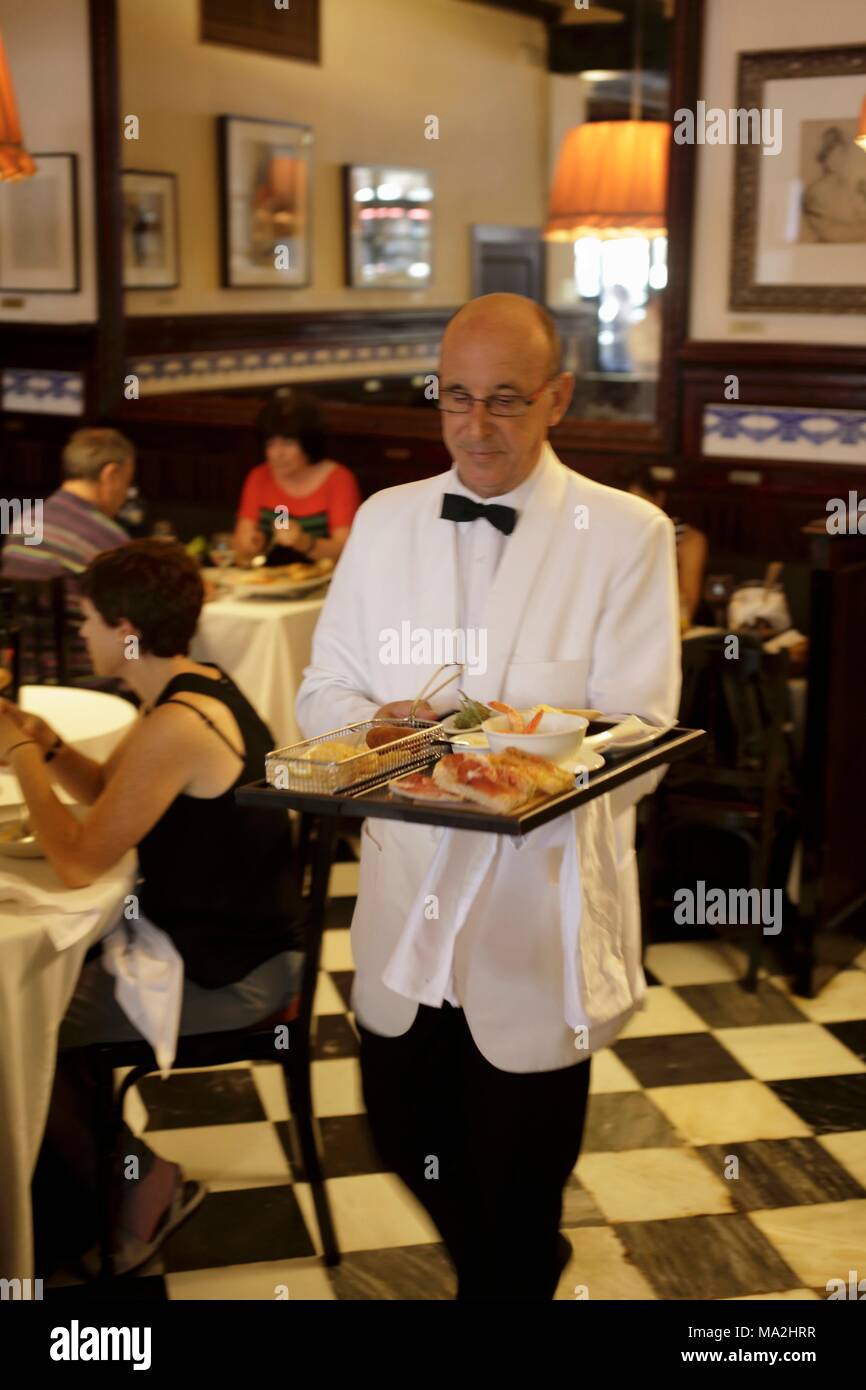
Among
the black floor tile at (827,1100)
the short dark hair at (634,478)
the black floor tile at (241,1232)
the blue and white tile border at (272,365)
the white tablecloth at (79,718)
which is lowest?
the black floor tile at (241,1232)

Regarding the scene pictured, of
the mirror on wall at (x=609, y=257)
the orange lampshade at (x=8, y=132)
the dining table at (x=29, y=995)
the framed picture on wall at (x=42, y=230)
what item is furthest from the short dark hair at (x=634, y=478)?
the mirror on wall at (x=609, y=257)

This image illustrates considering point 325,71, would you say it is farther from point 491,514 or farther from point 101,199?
point 491,514

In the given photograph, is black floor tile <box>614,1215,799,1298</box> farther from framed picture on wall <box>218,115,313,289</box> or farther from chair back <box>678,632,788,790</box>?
framed picture on wall <box>218,115,313,289</box>

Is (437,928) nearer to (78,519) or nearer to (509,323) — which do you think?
(509,323)

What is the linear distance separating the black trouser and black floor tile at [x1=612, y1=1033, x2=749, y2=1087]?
4.99ft

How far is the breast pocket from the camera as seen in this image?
2.28 meters

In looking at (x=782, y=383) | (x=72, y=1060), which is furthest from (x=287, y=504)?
(x=72, y=1060)

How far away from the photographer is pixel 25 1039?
2451 mm

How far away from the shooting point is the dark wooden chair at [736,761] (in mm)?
4332

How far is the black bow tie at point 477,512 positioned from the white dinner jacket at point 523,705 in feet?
0.06

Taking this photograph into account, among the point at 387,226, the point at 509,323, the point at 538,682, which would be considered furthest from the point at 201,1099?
the point at 387,226

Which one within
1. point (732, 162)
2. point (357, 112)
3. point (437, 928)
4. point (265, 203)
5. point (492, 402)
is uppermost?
point (357, 112)

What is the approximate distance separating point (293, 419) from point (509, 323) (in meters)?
3.73

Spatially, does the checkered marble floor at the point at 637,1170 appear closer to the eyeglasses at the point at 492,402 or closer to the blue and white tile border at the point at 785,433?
the eyeglasses at the point at 492,402
